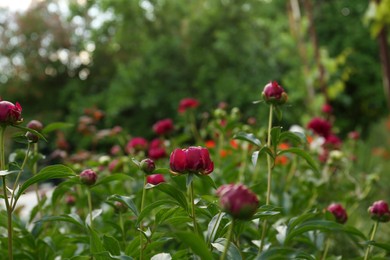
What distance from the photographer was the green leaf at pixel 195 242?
0.60 metres

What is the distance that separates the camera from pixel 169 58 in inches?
318

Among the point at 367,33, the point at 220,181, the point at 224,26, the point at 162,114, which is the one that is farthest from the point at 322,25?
the point at 220,181

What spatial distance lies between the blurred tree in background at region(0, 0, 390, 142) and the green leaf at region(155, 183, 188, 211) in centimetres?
508

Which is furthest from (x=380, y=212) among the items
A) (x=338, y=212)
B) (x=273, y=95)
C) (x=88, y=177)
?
(x=88, y=177)

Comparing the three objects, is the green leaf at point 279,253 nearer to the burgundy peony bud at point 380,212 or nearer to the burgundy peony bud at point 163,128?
the burgundy peony bud at point 380,212

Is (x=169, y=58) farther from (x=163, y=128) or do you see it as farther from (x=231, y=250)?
(x=231, y=250)

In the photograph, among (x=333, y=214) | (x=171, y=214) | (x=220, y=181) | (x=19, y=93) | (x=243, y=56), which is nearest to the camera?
(x=171, y=214)

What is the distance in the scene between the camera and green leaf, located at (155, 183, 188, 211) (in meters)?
0.81

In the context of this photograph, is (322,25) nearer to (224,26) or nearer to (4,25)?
(224,26)

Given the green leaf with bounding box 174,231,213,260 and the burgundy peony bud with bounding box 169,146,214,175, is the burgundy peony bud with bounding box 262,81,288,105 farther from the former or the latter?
the green leaf with bounding box 174,231,213,260

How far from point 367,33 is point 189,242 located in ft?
34.7

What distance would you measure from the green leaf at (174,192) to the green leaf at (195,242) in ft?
0.60

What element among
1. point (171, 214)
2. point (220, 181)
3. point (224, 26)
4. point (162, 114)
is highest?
point (224, 26)

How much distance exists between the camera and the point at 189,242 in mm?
616
